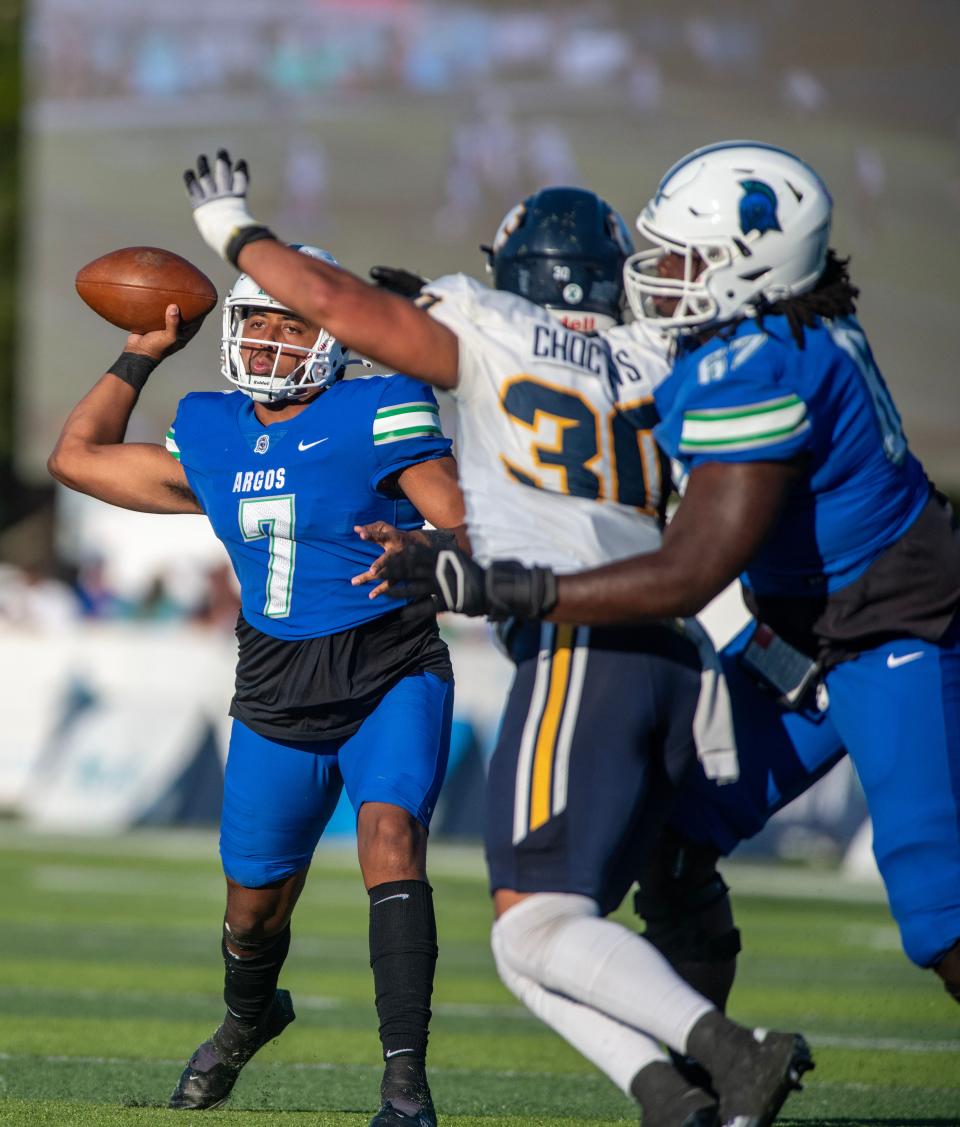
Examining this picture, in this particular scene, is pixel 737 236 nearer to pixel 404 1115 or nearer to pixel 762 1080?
pixel 762 1080

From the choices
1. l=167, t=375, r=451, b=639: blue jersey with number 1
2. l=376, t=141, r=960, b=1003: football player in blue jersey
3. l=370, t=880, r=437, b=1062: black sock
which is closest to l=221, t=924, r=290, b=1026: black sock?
l=370, t=880, r=437, b=1062: black sock

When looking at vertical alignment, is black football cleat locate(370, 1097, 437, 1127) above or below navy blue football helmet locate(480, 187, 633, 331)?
below

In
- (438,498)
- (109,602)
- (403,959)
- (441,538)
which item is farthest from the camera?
(109,602)

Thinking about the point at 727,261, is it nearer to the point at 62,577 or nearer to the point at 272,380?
the point at 272,380

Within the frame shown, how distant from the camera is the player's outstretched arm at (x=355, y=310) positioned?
3547mm

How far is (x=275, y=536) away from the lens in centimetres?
461

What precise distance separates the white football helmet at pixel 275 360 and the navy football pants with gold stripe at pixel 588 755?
1285 millimetres

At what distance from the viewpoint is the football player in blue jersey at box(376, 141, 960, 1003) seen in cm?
344

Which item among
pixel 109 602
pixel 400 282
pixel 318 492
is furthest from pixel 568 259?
pixel 109 602

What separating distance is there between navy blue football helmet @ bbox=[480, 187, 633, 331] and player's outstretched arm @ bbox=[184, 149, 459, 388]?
0.42 m

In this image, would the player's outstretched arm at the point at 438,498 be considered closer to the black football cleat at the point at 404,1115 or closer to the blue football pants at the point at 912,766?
the blue football pants at the point at 912,766

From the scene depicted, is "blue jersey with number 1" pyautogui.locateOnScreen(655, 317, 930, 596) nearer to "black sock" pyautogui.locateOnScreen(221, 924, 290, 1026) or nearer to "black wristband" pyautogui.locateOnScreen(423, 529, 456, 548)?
"black wristband" pyautogui.locateOnScreen(423, 529, 456, 548)

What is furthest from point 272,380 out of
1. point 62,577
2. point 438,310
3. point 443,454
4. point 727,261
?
point 62,577

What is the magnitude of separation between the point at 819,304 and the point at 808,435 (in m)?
0.32
